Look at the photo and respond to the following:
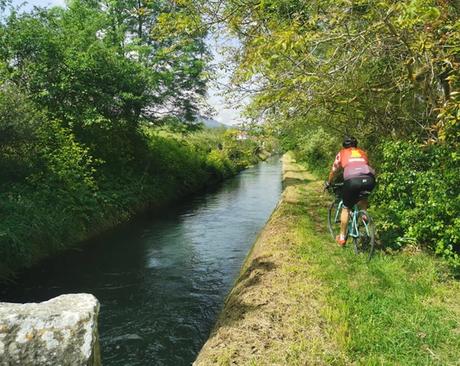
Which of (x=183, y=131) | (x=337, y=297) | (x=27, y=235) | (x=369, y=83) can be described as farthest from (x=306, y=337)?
(x=183, y=131)

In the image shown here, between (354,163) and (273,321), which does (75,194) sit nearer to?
(354,163)

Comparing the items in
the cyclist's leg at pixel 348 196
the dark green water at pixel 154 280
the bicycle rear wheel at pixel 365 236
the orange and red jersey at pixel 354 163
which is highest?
the orange and red jersey at pixel 354 163

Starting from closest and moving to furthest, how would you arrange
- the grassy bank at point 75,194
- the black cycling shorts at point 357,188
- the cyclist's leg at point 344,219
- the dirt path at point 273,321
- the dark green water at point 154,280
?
the dirt path at point 273,321
the dark green water at point 154,280
the black cycling shorts at point 357,188
the cyclist's leg at point 344,219
the grassy bank at point 75,194

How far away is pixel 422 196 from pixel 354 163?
1384 mm

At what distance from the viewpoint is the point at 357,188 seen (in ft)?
25.8

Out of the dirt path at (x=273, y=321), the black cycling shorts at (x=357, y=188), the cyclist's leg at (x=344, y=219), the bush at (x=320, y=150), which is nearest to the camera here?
the dirt path at (x=273, y=321)

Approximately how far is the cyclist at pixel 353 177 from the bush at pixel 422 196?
0.82 m

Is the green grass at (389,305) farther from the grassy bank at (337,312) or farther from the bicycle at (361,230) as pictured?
the bicycle at (361,230)

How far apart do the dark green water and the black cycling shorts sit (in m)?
3.38

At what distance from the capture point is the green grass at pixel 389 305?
475 centimetres

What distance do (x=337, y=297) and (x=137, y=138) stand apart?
17.3 meters

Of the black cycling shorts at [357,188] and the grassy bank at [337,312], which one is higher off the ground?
the black cycling shorts at [357,188]

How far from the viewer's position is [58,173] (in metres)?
13.9

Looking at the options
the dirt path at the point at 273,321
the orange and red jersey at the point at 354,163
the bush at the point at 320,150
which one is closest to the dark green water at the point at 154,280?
the dirt path at the point at 273,321
